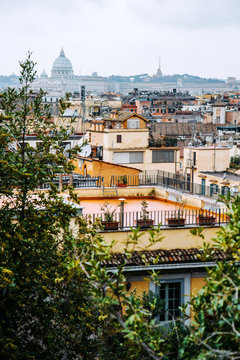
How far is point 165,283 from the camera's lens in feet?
29.8

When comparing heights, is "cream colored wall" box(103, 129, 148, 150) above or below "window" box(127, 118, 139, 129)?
below

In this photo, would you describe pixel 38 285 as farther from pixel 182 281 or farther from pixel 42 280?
pixel 182 281

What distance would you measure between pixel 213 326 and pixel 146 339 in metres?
0.56

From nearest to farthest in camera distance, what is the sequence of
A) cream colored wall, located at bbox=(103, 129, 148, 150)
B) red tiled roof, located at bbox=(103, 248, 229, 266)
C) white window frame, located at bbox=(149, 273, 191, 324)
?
red tiled roof, located at bbox=(103, 248, 229, 266)
white window frame, located at bbox=(149, 273, 191, 324)
cream colored wall, located at bbox=(103, 129, 148, 150)

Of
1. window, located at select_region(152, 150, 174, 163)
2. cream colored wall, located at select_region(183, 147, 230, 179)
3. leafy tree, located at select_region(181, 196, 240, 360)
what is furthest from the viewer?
cream colored wall, located at select_region(183, 147, 230, 179)

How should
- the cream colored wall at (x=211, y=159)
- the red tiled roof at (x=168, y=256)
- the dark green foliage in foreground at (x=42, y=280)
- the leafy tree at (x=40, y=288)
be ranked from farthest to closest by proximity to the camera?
the cream colored wall at (x=211, y=159) < the red tiled roof at (x=168, y=256) < the leafy tree at (x=40, y=288) < the dark green foliage in foreground at (x=42, y=280)

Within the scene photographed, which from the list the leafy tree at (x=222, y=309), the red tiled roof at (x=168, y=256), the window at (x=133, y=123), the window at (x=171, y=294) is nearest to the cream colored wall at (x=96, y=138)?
the window at (x=133, y=123)

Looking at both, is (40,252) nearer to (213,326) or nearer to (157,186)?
(213,326)

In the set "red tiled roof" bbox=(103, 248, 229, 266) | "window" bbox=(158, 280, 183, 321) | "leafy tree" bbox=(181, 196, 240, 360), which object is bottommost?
"window" bbox=(158, 280, 183, 321)

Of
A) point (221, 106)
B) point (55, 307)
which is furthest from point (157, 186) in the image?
point (221, 106)

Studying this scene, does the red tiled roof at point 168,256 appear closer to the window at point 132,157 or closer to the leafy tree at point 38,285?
the leafy tree at point 38,285

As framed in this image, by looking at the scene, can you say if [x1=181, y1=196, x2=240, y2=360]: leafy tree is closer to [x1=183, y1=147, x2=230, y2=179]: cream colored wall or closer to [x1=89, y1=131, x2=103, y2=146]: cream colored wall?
[x1=183, y1=147, x2=230, y2=179]: cream colored wall

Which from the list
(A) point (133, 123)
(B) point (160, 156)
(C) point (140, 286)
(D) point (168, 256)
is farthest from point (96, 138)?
(C) point (140, 286)

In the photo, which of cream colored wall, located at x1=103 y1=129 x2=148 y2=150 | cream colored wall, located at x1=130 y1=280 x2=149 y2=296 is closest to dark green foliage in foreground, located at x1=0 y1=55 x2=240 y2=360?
cream colored wall, located at x1=130 y1=280 x2=149 y2=296
